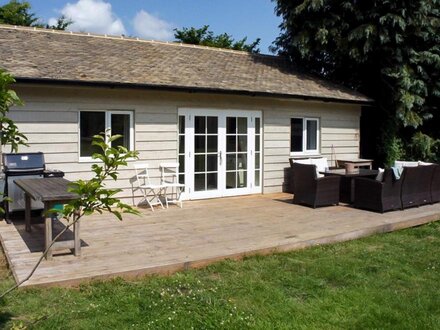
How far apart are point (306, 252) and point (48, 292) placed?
3439 mm

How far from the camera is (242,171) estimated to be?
11859 mm

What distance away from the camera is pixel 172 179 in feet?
34.7

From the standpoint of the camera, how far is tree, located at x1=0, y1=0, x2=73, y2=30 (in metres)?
24.3

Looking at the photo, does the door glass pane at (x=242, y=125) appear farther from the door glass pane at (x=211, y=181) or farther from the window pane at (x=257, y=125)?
the door glass pane at (x=211, y=181)

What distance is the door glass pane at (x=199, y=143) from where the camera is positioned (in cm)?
1095

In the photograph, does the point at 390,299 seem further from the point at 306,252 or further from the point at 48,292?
the point at 48,292

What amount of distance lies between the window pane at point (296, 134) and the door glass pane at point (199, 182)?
3.01m

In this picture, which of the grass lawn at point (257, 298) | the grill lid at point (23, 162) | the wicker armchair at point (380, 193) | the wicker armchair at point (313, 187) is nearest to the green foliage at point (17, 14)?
the grill lid at point (23, 162)

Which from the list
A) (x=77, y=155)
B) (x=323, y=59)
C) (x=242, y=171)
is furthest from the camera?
(x=323, y=59)

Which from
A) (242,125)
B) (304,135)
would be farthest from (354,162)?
(242,125)

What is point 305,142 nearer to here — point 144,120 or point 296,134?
point 296,134

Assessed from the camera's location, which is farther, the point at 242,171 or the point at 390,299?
the point at 242,171

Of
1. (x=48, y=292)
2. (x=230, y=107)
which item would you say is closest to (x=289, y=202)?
(x=230, y=107)

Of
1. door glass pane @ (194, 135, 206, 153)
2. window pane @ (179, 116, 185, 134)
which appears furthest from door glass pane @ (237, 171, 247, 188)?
window pane @ (179, 116, 185, 134)
